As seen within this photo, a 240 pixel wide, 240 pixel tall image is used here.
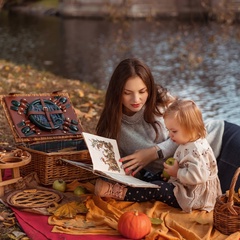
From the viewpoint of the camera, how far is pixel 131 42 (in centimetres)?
1803

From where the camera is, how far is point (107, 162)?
4.30m

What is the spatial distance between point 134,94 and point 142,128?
17.1 inches

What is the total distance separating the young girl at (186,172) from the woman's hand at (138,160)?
0.18m

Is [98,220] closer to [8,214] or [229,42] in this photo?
[8,214]

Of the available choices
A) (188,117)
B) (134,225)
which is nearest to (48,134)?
(188,117)

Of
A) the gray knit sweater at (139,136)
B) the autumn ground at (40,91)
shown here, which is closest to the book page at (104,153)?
the gray knit sweater at (139,136)

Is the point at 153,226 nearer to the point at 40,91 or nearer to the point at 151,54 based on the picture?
the point at 40,91

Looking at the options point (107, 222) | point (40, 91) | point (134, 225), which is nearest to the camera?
point (134, 225)

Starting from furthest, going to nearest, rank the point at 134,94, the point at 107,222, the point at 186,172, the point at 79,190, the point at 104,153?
the point at 79,190 < the point at 134,94 < the point at 104,153 < the point at 186,172 < the point at 107,222

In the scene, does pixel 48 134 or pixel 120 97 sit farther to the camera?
pixel 48 134

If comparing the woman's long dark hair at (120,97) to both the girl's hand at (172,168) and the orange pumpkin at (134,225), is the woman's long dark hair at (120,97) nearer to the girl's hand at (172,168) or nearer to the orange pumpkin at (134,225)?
the girl's hand at (172,168)

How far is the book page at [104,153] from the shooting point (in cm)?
422

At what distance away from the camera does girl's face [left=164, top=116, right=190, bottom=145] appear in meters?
4.19

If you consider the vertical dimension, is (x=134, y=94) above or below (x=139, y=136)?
above
